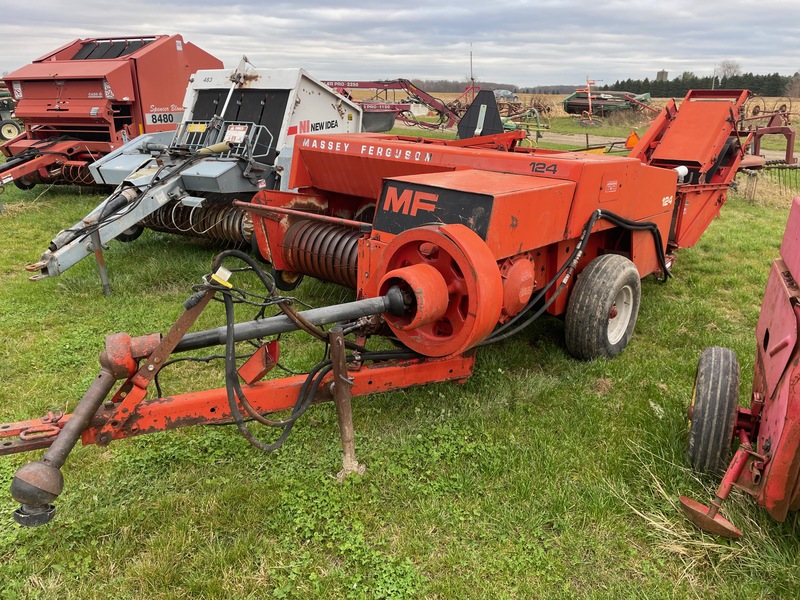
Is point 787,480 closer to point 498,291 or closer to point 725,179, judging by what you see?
point 498,291

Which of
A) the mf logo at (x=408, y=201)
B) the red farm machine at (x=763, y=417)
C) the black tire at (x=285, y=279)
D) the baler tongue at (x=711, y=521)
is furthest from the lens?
the black tire at (x=285, y=279)

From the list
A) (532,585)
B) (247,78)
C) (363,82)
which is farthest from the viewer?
(363,82)

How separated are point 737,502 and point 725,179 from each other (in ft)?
14.7

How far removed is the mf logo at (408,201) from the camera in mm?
3149

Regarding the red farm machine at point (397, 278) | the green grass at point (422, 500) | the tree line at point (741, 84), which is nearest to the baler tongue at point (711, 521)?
the green grass at point (422, 500)

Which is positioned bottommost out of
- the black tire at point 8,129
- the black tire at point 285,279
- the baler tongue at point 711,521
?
the baler tongue at point 711,521

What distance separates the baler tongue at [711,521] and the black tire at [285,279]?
3.30 metres

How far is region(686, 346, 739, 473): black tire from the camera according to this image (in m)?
2.75

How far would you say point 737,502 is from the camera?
2629mm

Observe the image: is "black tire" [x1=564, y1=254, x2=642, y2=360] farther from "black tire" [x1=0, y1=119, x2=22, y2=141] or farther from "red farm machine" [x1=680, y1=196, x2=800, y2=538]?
"black tire" [x1=0, y1=119, x2=22, y2=141]

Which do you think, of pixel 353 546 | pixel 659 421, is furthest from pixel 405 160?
pixel 353 546

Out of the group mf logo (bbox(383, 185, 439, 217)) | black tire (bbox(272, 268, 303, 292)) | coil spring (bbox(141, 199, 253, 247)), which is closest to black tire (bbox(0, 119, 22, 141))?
coil spring (bbox(141, 199, 253, 247))

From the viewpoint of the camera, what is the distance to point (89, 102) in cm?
900

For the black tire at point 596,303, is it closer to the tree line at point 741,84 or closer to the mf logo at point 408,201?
the mf logo at point 408,201
